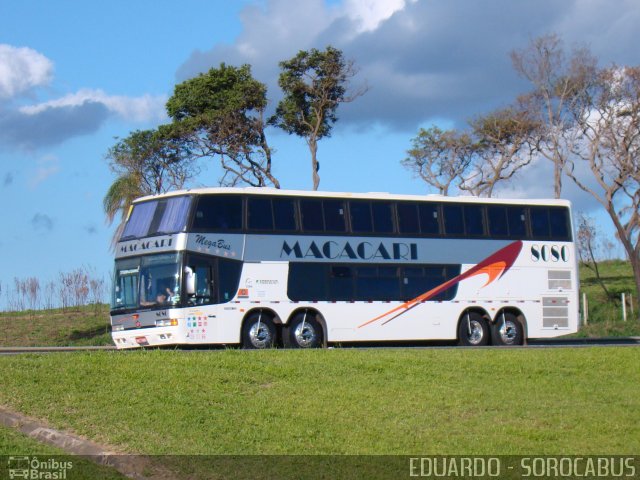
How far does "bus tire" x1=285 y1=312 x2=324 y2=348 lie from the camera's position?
25.2 metres

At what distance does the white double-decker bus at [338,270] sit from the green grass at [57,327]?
44.6ft

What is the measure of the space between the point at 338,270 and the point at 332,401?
11689mm

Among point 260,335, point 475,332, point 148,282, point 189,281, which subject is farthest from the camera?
point 475,332

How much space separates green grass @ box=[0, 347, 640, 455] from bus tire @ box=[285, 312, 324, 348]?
19.8 feet

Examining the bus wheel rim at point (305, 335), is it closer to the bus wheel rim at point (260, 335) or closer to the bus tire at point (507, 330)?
the bus wheel rim at point (260, 335)

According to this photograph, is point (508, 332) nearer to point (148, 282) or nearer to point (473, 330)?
point (473, 330)

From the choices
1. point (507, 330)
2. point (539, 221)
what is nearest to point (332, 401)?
point (507, 330)

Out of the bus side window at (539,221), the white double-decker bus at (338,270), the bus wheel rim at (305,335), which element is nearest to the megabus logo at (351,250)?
the white double-decker bus at (338,270)

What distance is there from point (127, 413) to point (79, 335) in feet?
86.5

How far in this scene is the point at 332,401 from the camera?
14688 millimetres

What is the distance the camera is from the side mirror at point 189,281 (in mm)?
24078

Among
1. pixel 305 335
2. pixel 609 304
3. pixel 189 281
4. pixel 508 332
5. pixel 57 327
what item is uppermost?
pixel 189 281

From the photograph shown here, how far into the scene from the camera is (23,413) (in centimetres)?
1411

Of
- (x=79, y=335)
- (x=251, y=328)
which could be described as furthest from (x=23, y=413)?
(x=79, y=335)
